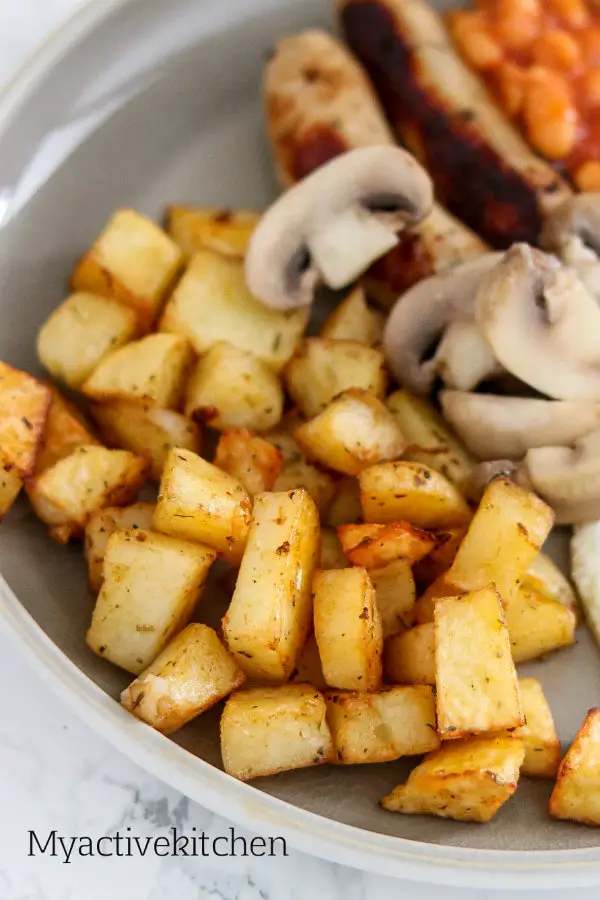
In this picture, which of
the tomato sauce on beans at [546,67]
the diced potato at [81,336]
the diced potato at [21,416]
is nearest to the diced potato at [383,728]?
the diced potato at [21,416]

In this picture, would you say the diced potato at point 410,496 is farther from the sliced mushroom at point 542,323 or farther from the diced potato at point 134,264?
the diced potato at point 134,264

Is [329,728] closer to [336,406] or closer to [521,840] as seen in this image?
[521,840]

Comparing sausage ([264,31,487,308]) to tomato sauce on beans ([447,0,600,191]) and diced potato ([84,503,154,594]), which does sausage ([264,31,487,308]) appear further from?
diced potato ([84,503,154,594])

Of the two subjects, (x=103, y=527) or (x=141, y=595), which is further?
(x=103, y=527)

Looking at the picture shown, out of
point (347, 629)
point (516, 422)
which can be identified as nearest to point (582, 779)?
point (347, 629)

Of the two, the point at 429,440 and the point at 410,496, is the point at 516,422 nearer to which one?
the point at 429,440

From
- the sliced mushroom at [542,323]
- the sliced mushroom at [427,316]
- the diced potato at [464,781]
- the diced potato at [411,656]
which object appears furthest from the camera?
the sliced mushroom at [427,316]
